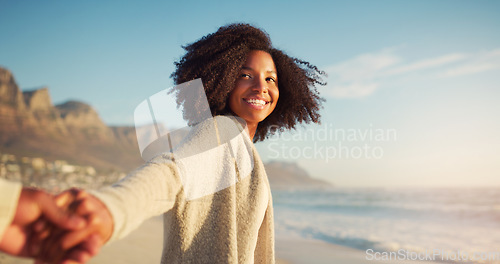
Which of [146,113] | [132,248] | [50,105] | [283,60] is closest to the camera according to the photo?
[146,113]

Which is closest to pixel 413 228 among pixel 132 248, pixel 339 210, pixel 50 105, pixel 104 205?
pixel 339 210

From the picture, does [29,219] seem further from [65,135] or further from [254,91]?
[65,135]

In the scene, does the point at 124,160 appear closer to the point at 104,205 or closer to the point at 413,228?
the point at 413,228

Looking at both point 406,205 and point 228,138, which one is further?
point 406,205

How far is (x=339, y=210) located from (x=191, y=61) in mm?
15415

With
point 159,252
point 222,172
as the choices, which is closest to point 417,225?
point 159,252

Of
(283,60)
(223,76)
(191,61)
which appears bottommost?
(223,76)

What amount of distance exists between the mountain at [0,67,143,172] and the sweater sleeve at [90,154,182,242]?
69387 mm

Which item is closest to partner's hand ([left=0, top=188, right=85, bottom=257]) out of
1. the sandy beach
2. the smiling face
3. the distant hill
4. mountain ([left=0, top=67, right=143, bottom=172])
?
the smiling face

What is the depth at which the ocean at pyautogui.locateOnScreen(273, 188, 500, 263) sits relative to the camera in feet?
25.2

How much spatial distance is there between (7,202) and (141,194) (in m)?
0.32

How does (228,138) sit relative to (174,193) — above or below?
above

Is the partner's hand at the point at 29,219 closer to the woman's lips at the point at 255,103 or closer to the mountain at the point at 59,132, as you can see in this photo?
the woman's lips at the point at 255,103

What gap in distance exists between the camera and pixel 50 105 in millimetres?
90938
